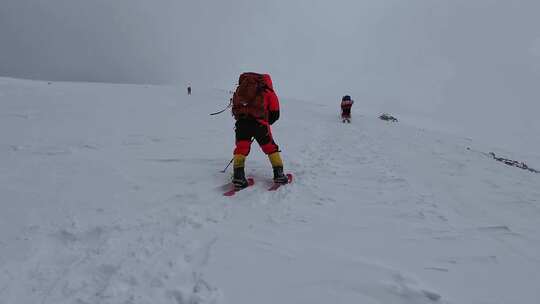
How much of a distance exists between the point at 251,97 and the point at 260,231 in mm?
2536

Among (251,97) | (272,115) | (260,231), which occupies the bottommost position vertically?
(260,231)

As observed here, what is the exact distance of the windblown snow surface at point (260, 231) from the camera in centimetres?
267

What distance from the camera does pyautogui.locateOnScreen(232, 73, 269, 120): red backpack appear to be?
5.44 metres

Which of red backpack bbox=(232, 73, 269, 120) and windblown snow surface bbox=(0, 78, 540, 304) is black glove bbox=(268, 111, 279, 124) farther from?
windblown snow surface bbox=(0, 78, 540, 304)

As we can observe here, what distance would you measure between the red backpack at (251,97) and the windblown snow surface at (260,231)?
1225mm

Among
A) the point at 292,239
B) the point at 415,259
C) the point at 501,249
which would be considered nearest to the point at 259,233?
the point at 292,239

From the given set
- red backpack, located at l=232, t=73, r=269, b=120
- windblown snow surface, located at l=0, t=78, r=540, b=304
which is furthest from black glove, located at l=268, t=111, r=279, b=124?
windblown snow surface, located at l=0, t=78, r=540, b=304

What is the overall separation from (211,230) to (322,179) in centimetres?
267

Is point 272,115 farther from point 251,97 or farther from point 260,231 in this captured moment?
point 260,231

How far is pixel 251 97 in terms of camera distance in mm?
5453

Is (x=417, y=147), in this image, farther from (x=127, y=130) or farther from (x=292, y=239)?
(x=127, y=130)

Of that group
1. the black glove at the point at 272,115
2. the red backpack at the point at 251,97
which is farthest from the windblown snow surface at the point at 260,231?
the red backpack at the point at 251,97

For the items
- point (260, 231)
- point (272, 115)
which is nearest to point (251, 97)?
point (272, 115)

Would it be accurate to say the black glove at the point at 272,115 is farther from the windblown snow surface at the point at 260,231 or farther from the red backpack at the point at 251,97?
the windblown snow surface at the point at 260,231
